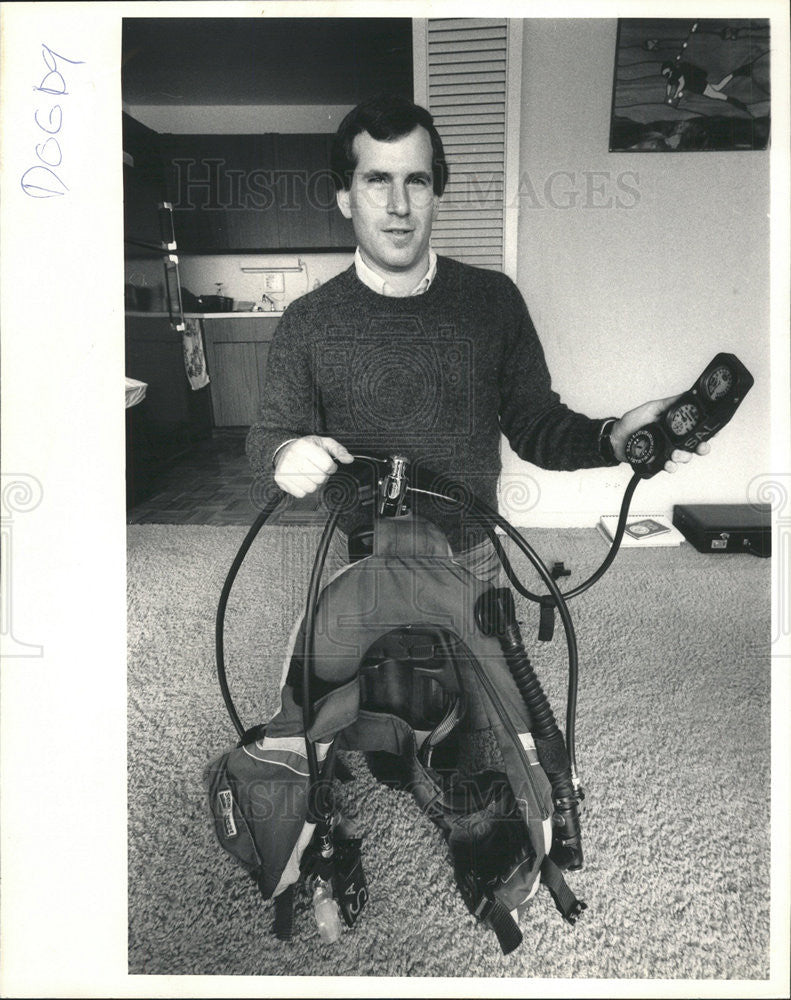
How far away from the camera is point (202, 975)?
692mm

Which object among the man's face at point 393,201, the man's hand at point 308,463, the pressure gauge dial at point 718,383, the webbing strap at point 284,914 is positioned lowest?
the webbing strap at point 284,914

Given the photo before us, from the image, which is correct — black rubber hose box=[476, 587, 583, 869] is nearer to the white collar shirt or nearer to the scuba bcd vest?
the scuba bcd vest

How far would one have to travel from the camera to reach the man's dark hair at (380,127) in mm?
681

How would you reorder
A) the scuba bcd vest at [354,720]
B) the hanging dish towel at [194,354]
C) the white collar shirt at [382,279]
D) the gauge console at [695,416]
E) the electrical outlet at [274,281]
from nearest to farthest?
the gauge console at [695,416]
the scuba bcd vest at [354,720]
the white collar shirt at [382,279]
the hanging dish towel at [194,354]
the electrical outlet at [274,281]

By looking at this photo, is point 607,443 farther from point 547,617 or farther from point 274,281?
point 274,281

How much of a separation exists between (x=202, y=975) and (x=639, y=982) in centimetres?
52

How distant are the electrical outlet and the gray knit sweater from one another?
114 inches

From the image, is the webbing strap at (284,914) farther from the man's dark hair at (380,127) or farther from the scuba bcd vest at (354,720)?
the man's dark hair at (380,127)

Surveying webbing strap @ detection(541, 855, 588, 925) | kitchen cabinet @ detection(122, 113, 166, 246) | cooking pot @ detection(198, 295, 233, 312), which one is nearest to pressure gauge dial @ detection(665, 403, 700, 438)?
webbing strap @ detection(541, 855, 588, 925)

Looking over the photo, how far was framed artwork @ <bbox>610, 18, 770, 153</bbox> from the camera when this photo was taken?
671mm

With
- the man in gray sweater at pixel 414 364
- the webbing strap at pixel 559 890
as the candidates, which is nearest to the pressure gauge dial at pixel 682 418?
the man in gray sweater at pixel 414 364

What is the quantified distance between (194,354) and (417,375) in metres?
0.96

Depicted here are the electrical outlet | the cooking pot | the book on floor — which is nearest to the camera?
the book on floor

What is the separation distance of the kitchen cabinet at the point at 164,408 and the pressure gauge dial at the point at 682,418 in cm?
93
